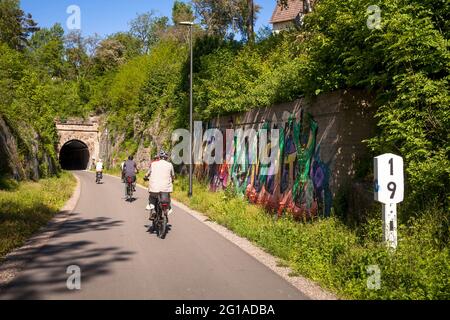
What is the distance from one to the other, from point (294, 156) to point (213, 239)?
4.49 m

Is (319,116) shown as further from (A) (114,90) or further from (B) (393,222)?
(A) (114,90)

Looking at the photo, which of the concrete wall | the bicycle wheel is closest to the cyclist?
the bicycle wheel

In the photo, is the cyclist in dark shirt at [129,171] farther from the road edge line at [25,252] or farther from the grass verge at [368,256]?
the grass verge at [368,256]

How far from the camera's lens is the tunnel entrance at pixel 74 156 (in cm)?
6279

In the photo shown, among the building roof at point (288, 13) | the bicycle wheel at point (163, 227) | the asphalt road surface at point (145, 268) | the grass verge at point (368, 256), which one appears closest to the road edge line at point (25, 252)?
the asphalt road surface at point (145, 268)

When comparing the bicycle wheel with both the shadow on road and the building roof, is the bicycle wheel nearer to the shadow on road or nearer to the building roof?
the shadow on road

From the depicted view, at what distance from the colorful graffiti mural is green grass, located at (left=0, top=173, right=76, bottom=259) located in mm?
6645

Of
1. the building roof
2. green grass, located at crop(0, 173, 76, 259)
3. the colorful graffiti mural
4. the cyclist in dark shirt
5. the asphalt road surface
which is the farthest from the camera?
the building roof

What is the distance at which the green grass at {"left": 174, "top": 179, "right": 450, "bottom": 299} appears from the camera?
5.38 meters

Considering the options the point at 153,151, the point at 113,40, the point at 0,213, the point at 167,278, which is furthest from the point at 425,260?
the point at 113,40

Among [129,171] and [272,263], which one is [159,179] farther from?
[129,171]

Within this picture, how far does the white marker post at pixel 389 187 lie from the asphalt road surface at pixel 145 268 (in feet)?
6.00

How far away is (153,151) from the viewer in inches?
1451
